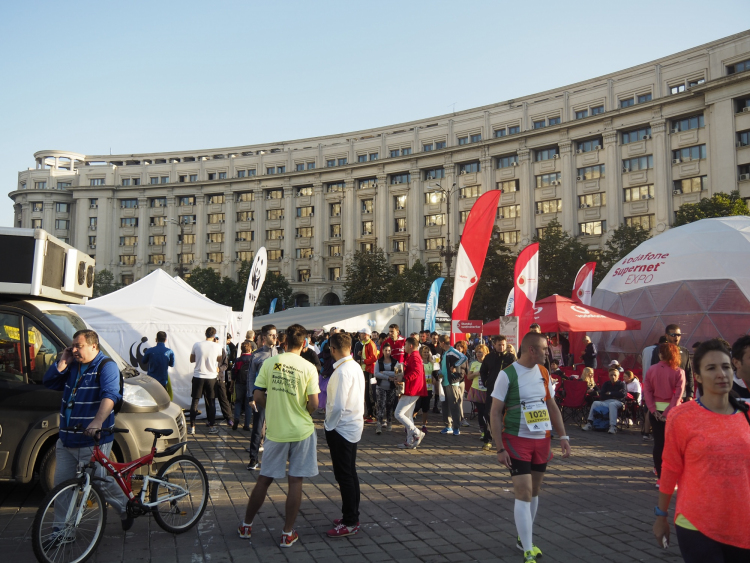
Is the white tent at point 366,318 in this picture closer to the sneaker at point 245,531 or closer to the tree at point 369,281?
the tree at point 369,281

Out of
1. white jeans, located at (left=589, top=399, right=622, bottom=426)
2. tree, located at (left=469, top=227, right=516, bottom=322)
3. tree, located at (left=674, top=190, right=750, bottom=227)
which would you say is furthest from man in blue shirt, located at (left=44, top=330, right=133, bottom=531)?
tree, located at (left=674, top=190, right=750, bottom=227)

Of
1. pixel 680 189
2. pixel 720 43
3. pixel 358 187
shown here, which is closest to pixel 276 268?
pixel 358 187

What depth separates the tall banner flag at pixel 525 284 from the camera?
16609 millimetres

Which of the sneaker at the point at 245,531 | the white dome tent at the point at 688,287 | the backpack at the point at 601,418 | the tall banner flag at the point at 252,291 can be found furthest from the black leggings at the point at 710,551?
the white dome tent at the point at 688,287

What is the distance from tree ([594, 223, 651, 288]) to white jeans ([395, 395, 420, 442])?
36.9 m

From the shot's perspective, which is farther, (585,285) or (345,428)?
(585,285)

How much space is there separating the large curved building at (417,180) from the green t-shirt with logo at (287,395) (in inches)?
1680

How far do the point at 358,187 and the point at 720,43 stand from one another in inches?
1519

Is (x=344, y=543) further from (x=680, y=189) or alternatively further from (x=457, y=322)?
(x=680, y=189)

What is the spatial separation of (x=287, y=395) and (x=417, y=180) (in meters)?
62.9

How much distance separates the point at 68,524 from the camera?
4559 mm

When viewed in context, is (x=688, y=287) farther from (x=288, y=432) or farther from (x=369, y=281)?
(x=369, y=281)

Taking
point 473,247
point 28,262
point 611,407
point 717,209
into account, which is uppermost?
point 717,209

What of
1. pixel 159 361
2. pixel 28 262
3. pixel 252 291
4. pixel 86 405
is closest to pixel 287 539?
pixel 86 405
